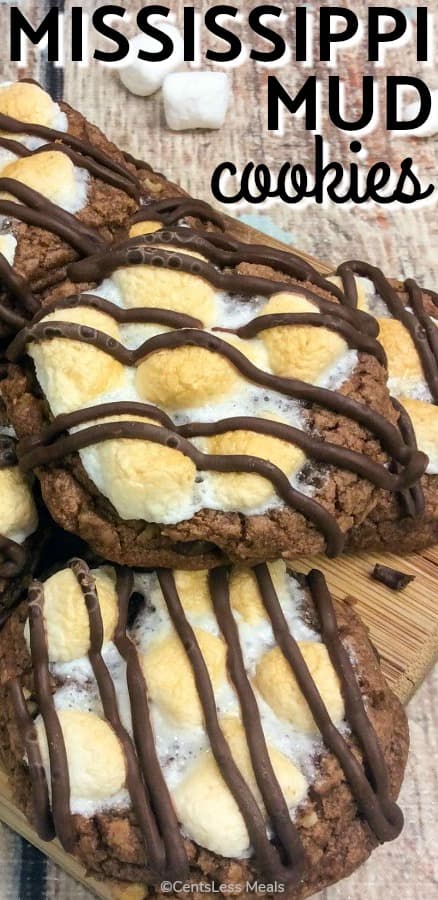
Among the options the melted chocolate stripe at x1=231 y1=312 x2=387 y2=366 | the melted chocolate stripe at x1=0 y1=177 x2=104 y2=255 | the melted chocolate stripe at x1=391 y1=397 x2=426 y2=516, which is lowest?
the melted chocolate stripe at x1=391 y1=397 x2=426 y2=516

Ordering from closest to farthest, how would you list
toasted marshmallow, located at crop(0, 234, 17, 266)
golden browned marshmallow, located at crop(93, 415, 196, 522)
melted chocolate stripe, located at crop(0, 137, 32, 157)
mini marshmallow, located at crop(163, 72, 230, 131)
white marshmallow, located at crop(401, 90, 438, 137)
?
golden browned marshmallow, located at crop(93, 415, 196, 522), toasted marshmallow, located at crop(0, 234, 17, 266), melted chocolate stripe, located at crop(0, 137, 32, 157), mini marshmallow, located at crop(163, 72, 230, 131), white marshmallow, located at crop(401, 90, 438, 137)

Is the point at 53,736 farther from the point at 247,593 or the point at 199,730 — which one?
the point at 247,593

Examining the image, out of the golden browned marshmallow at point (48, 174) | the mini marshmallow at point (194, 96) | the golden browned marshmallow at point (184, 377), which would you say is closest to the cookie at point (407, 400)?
the golden browned marshmallow at point (184, 377)

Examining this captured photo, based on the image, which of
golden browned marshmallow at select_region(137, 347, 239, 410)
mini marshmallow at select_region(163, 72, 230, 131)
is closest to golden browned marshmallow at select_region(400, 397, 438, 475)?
golden browned marshmallow at select_region(137, 347, 239, 410)

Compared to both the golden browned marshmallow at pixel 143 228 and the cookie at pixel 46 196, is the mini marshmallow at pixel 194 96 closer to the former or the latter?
the cookie at pixel 46 196

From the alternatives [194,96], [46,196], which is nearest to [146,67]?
[194,96]

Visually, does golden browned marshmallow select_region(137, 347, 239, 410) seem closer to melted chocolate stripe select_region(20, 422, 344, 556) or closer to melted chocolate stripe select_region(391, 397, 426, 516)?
melted chocolate stripe select_region(20, 422, 344, 556)

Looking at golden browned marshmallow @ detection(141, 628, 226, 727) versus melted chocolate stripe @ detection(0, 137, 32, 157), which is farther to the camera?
melted chocolate stripe @ detection(0, 137, 32, 157)
